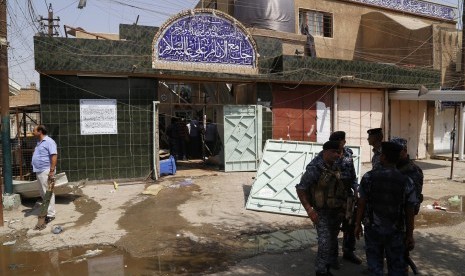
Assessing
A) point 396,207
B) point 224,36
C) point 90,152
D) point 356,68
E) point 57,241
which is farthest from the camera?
point 356,68

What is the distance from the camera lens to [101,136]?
9656 millimetres

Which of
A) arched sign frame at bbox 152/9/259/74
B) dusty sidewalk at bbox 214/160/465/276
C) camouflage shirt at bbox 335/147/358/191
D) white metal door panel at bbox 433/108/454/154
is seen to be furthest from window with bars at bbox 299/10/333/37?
camouflage shirt at bbox 335/147/358/191

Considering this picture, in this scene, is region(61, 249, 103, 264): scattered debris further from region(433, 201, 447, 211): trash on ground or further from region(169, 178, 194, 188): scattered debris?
region(433, 201, 447, 211): trash on ground

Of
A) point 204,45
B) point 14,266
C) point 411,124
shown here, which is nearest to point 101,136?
point 204,45

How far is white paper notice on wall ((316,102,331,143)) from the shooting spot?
1268 centimetres

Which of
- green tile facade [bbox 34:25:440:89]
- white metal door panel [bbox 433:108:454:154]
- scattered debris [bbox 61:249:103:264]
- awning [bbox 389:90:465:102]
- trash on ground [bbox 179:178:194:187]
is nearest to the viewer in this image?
scattered debris [bbox 61:249:103:264]

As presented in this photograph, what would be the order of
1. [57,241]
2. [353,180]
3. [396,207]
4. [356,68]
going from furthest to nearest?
[356,68] → [57,241] → [353,180] → [396,207]

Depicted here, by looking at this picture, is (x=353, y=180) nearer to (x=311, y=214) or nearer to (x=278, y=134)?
(x=311, y=214)

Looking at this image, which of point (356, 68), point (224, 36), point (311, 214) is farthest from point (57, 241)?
point (356, 68)

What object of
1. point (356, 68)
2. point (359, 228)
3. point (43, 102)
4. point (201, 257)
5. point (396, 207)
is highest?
point (356, 68)

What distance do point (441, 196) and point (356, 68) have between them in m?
5.57

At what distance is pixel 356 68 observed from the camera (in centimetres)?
1291

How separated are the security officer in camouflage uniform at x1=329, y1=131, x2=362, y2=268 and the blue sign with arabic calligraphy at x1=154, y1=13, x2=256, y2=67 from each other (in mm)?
6594

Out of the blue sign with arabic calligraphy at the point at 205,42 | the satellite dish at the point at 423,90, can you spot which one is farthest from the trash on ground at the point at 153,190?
the satellite dish at the point at 423,90
